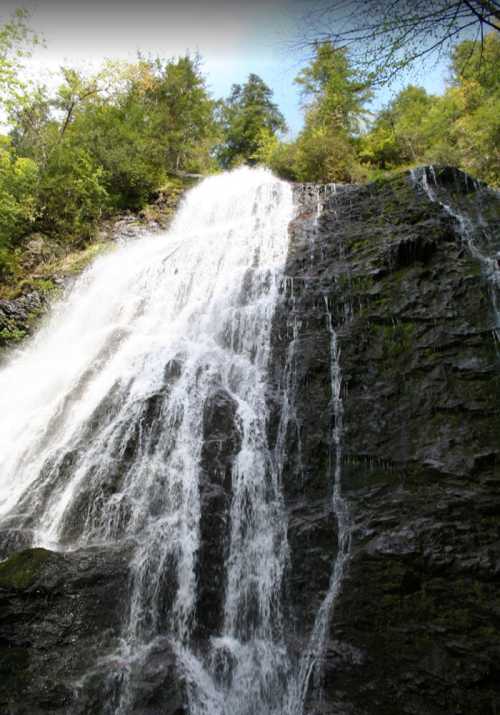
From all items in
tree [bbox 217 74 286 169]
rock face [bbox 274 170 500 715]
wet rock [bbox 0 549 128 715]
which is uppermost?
tree [bbox 217 74 286 169]

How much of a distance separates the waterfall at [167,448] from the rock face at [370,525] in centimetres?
19

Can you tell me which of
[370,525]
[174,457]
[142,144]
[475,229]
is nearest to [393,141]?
[142,144]

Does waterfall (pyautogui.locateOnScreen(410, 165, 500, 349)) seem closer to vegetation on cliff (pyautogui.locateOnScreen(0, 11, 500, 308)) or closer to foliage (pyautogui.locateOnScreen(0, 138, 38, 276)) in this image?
vegetation on cliff (pyautogui.locateOnScreen(0, 11, 500, 308))

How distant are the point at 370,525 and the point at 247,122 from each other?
25.7m

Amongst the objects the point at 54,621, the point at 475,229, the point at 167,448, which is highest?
the point at 475,229

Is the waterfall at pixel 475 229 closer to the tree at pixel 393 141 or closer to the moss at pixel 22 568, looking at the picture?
the moss at pixel 22 568

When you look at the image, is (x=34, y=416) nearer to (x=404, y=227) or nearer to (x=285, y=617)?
(x=285, y=617)

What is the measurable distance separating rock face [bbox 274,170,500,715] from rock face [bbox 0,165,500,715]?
2 cm

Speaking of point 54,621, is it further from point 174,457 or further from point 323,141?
point 323,141

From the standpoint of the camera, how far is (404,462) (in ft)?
19.4

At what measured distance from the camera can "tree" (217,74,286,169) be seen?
25.6 m

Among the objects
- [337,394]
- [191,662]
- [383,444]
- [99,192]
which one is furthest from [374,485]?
[99,192]

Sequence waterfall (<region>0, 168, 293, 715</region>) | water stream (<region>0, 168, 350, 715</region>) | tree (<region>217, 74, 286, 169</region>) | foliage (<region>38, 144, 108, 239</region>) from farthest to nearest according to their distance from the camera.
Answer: tree (<region>217, 74, 286, 169</region>) → foliage (<region>38, 144, 108, 239</region>) → waterfall (<region>0, 168, 293, 715</region>) → water stream (<region>0, 168, 350, 715</region>)

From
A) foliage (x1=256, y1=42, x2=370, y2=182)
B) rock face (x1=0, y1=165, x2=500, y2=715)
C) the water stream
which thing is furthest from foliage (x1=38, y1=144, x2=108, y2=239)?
rock face (x1=0, y1=165, x2=500, y2=715)
